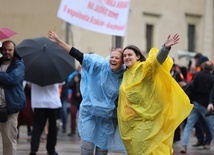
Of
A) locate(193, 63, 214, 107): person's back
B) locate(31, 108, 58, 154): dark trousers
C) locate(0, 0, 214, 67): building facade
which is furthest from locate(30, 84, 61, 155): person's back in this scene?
locate(0, 0, 214, 67): building facade

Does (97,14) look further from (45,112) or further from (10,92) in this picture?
(10,92)

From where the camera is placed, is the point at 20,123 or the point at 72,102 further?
the point at 72,102

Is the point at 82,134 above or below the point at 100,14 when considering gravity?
below

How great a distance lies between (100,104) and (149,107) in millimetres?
803

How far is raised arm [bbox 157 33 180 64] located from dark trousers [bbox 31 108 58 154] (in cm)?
471

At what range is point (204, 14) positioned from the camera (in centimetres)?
4391

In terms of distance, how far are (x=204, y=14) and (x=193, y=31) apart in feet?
3.77

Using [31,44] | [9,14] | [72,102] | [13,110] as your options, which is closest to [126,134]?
[13,110]

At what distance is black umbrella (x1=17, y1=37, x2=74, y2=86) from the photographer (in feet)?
42.5

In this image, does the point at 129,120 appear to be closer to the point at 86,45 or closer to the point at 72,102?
the point at 72,102

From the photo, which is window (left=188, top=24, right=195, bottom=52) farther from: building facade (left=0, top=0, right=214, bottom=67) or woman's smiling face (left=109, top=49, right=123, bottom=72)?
woman's smiling face (left=109, top=49, right=123, bottom=72)

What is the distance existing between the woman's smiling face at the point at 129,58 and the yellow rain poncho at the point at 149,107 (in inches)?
2.4

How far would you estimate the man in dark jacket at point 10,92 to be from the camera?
10.7 m

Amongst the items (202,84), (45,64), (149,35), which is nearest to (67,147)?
→ (45,64)
